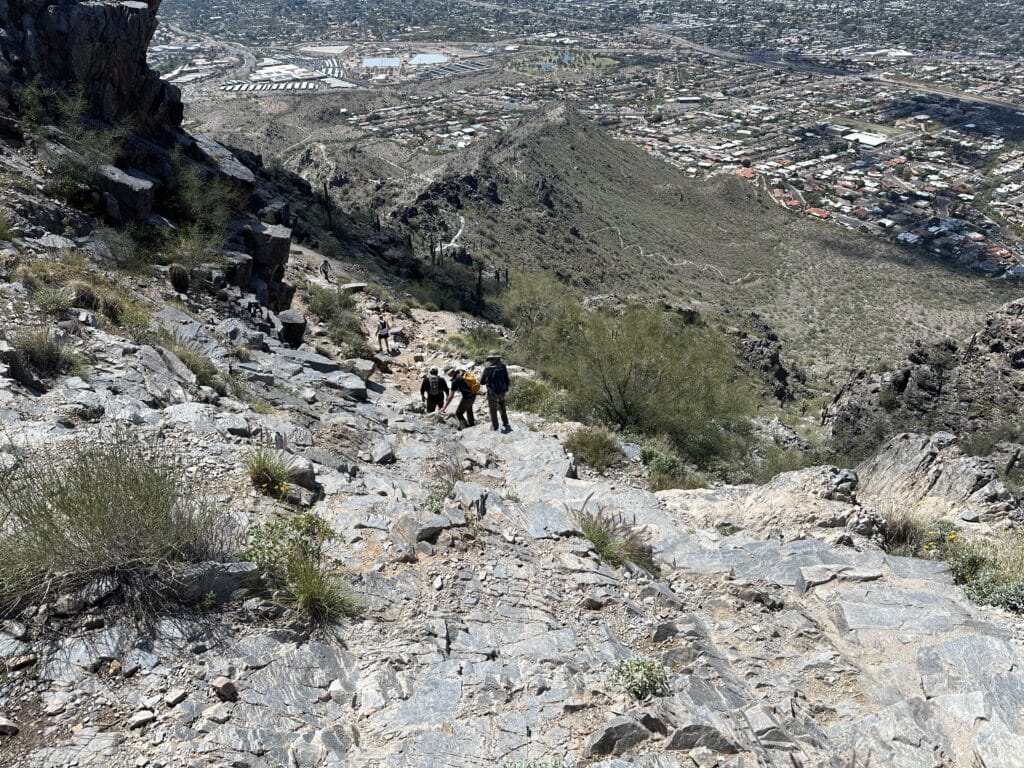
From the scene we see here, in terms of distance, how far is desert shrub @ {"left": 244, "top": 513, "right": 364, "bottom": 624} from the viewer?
509 centimetres

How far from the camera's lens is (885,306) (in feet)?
171

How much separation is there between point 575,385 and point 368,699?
36.3 feet

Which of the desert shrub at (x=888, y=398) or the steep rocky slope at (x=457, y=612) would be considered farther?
the desert shrub at (x=888, y=398)

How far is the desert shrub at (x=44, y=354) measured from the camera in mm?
7719

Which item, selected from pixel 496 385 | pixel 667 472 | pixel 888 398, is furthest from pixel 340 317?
pixel 888 398

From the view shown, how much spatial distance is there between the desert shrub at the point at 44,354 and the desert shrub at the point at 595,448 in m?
7.00

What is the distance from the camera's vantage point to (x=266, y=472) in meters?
6.79

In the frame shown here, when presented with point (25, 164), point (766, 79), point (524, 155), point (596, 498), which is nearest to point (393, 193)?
point (524, 155)

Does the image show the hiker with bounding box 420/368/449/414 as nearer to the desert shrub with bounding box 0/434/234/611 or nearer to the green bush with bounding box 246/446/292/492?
the green bush with bounding box 246/446/292/492

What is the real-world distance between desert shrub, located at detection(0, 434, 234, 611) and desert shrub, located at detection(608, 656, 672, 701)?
3004 mm

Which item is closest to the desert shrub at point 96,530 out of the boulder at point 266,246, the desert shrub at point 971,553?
the desert shrub at point 971,553

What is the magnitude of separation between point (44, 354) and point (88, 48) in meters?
13.7

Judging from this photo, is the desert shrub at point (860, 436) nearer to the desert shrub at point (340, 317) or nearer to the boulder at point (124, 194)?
the desert shrub at point (340, 317)

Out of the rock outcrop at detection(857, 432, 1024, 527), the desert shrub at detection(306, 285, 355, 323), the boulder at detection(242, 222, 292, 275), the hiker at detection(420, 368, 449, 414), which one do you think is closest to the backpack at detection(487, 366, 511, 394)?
the hiker at detection(420, 368, 449, 414)
